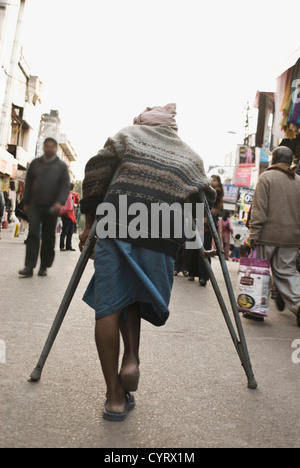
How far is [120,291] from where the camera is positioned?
252 cm

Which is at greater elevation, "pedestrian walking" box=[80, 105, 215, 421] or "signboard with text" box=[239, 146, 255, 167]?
"signboard with text" box=[239, 146, 255, 167]

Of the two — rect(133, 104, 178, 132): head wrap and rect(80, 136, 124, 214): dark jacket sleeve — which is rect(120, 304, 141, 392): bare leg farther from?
rect(133, 104, 178, 132): head wrap

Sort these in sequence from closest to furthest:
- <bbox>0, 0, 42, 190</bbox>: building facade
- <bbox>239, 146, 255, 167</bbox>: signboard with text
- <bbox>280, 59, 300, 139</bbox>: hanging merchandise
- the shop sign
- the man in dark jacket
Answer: the man in dark jacket
<bbox>280, 59, 300, 139</bbox>: hanging merchandise
the shop sign
<bbox>0, 0, 42, 190</bbox>: building facade
<bbox>239, 146, 255, 167</bbox>: signboard with text

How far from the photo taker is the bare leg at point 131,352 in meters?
2.47

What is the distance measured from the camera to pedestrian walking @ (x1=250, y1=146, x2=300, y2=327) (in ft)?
17.6

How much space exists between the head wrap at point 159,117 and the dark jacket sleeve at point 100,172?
23 centimetres

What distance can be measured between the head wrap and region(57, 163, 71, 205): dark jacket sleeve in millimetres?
532

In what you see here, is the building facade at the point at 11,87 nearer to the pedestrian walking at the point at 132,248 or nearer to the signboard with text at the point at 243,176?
the signboard with text at the point at 243,176

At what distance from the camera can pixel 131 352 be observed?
256 cm

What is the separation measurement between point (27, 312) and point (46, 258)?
1.98 meters

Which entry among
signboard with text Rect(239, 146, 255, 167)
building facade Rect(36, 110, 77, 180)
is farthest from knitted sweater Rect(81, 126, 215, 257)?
signboard with text Rect(239, 146, 255, 167)

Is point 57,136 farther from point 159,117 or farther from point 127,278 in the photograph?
point 127,278
